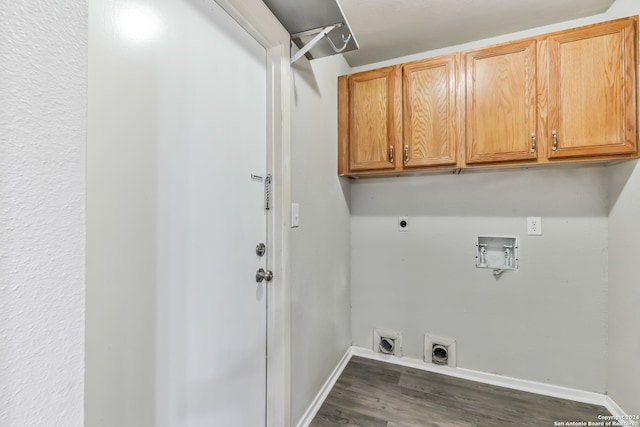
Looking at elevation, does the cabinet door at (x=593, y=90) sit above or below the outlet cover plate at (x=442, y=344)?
above

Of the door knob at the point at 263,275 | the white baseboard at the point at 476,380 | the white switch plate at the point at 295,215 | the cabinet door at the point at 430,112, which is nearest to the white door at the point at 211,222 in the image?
the door knob at the point at 263,275

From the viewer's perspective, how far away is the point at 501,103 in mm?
1706

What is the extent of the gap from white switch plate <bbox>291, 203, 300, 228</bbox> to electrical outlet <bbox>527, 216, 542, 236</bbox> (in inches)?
64.6

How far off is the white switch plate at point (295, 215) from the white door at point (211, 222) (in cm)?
16

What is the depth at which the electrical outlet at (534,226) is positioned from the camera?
6.14 feet

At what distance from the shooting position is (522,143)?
5.45 feet

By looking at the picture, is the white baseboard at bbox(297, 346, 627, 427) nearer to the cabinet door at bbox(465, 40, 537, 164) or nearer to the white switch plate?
the white switch plate

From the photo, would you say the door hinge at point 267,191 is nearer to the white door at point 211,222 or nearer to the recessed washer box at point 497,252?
the white door at point 211,222

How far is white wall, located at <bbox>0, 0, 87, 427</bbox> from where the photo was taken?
307 millimetres

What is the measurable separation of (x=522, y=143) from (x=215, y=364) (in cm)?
203

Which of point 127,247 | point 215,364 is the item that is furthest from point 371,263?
point 127,247

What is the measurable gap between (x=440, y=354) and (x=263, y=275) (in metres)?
1.67

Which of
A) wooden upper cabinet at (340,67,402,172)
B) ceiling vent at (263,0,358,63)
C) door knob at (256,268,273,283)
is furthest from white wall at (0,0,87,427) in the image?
wooden upper cabinet at (340,67,402,172)

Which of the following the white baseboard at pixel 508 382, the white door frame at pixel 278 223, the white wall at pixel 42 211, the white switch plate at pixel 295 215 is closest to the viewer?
the white wall at pixel 42 211
